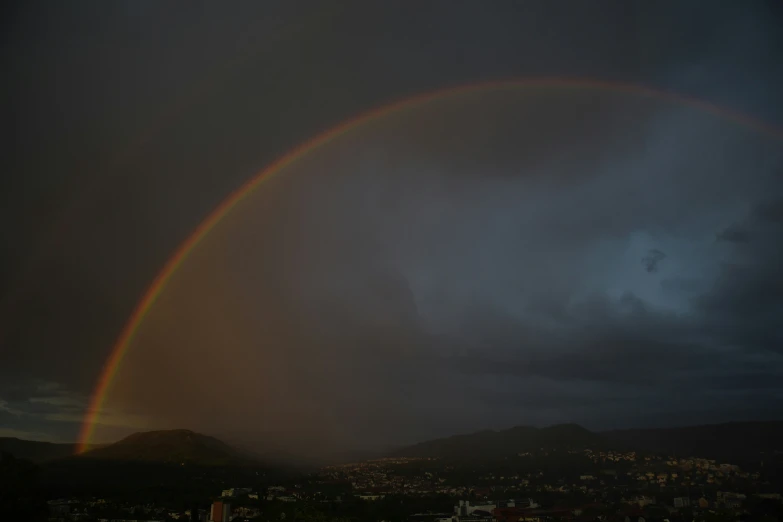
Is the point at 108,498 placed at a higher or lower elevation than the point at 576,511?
higher

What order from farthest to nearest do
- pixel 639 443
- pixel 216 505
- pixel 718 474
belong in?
1. pixel 639 443
2. pixel 718 474
3. pixel 216 505

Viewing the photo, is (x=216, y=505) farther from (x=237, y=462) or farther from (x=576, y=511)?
(x=237, y=462)

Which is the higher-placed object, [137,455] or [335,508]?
[137,455]

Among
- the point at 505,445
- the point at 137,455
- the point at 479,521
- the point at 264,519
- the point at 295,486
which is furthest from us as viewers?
the point at 505,445

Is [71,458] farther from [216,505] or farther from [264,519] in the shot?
[216,505]

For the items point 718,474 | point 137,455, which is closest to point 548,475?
point 718,474

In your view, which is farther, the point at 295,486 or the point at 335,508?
the point at 295,486

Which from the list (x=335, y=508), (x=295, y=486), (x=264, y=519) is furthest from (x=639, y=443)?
(x=264, y=519)

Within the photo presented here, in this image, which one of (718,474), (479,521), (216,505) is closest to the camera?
(216,505)

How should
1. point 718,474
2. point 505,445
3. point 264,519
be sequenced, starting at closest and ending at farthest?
point 264,519
point 718,474
point 505,445
